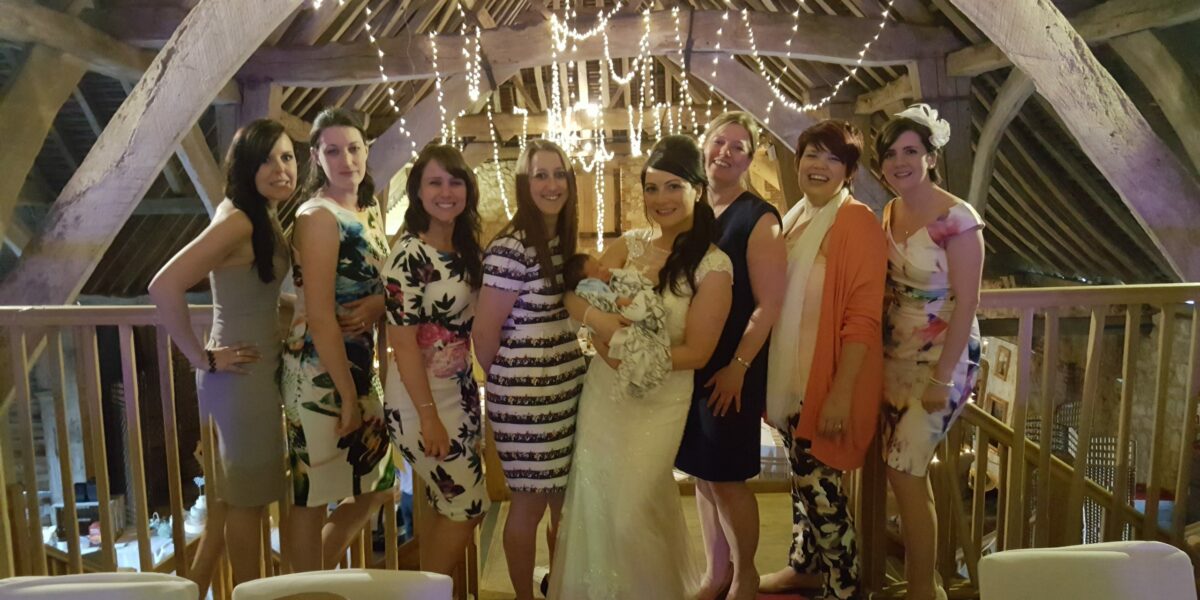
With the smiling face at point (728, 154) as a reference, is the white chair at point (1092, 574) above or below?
below

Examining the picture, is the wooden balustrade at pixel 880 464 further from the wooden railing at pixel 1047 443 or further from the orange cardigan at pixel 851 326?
the orange cardigan at pixel 851 326

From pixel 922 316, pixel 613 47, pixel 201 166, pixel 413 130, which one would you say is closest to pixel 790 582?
pixel 922 316

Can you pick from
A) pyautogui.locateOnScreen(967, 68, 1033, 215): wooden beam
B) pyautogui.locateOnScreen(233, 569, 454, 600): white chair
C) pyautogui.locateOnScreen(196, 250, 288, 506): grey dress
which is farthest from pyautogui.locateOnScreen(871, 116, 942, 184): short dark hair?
pyautogui.locateOnScreen(967, 68, 1033, 215): wooden beam

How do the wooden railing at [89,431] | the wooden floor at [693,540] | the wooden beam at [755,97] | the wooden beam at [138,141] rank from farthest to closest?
the wooden beam at [755,97]
the wooden beam at [138,141]
the wooden floor at [693,540]
the wooden railing at [89,431]

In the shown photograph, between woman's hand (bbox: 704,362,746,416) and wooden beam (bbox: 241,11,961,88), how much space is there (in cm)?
385

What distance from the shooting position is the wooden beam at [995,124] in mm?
4285

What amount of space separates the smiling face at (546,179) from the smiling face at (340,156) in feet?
1.53

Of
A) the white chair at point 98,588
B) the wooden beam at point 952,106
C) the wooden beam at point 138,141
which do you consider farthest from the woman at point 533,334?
the wooden beam at point 952,106

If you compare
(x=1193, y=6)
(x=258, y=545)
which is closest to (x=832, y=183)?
(x=258, y=545)

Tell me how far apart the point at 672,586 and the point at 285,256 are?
4.20 ft

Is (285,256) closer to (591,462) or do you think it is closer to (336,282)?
(336,282)

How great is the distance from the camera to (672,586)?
1.77 meters

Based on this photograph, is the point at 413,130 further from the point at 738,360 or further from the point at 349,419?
the point at 738,360

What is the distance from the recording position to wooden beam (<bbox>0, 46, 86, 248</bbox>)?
3166 millimetres
